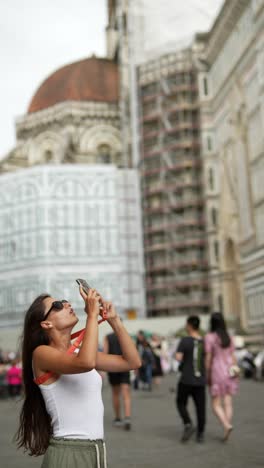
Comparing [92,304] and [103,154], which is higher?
[103,154]

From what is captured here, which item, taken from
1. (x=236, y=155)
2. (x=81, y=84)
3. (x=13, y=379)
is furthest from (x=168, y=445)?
(x=81, y=84)

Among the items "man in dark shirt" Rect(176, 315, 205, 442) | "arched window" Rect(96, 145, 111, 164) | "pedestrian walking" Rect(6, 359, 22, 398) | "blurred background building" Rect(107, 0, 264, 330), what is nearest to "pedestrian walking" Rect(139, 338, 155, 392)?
"pedestrian walking" Rect(6, 359, 22, 398)

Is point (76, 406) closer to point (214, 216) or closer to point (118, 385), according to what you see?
point (118, 385)

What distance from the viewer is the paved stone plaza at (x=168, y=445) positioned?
791 cm

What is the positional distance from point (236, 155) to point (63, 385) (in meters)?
45.7

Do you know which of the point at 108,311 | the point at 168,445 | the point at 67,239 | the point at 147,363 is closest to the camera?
the point at 108,311

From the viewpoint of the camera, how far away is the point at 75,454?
334cm

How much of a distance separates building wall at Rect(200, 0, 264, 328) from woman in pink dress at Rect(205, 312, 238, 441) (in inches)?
1285

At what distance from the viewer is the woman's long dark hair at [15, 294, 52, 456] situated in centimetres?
359

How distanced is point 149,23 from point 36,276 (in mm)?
26228

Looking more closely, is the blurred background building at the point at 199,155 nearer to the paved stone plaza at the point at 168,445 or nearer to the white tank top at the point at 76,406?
the paved stone plaza at the point at 168,445

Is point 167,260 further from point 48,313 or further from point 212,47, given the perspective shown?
point 48,313

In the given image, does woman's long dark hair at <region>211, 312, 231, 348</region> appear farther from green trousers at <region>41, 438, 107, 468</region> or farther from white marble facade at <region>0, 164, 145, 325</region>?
white marble facade at <region>0, 164, 145, 325</region>

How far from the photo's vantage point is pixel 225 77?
165ft
